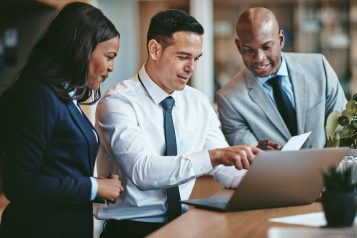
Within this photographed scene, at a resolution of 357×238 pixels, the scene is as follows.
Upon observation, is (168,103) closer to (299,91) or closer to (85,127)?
(85,127)

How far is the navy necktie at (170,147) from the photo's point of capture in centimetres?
209

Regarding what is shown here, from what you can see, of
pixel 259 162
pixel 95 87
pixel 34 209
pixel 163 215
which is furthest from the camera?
pixel 163 215

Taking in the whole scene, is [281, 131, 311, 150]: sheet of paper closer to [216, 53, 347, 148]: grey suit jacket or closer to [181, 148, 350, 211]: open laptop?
[181, 148, 350, 211]: open laptop

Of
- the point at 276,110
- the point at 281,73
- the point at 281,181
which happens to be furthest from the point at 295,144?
the point at 281,73

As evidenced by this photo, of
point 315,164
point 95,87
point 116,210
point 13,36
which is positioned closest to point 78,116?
point 95,87

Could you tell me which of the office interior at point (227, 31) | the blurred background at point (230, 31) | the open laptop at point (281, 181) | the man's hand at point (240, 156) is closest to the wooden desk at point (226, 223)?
the open laptop at point (281, 181)

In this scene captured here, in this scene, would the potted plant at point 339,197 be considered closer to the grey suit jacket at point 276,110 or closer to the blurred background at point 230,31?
the grey suit jacket at point 276,110

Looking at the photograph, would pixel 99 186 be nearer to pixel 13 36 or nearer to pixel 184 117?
pixel 184 117

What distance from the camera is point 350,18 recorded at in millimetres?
6531

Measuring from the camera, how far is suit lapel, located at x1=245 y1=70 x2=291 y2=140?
2.64 meters

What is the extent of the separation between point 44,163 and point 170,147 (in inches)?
22.7

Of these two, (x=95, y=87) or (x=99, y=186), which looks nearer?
(x=99, y=186)

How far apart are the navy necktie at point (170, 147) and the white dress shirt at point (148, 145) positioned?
0.02m

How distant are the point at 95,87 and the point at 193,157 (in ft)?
1.23
